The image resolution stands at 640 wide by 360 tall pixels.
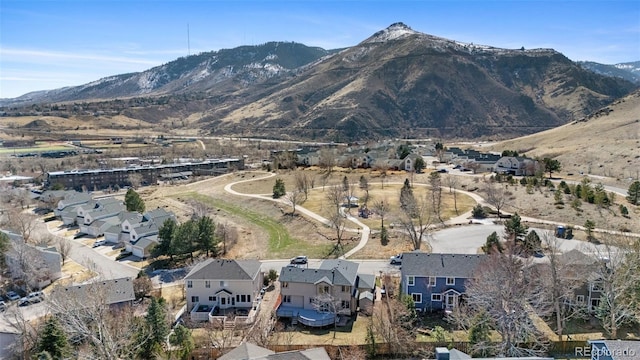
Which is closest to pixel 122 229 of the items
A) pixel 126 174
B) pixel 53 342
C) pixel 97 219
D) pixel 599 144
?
pixel 97 219

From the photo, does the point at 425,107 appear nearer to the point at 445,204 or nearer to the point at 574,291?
the point at 445,204

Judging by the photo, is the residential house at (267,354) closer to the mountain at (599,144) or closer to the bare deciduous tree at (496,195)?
the bare deciduous tree at (496,195)

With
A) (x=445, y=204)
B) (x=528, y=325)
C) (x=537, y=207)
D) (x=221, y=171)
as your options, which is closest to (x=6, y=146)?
(x=221, y=171)

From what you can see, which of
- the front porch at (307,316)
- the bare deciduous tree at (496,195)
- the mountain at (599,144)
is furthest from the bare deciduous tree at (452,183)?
the front porch at (307,316)

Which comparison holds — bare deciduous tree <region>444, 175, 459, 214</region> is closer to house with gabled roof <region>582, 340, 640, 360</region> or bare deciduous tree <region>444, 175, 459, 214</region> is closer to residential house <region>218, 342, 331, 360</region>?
house with gabled roof <region>582, 340, 640, 360</region>

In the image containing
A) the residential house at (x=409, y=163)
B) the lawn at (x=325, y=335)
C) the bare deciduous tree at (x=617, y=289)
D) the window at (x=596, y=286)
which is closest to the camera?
the bare deciduous tree at (x=617, y=289)

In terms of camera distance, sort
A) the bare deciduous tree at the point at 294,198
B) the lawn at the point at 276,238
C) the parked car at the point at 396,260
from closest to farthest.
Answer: the parked car at the point at 396,260, the lawn at the point at 276,238, the bare deciduous tree at the point at 294,198

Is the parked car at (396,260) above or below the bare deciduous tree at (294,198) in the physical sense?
below
